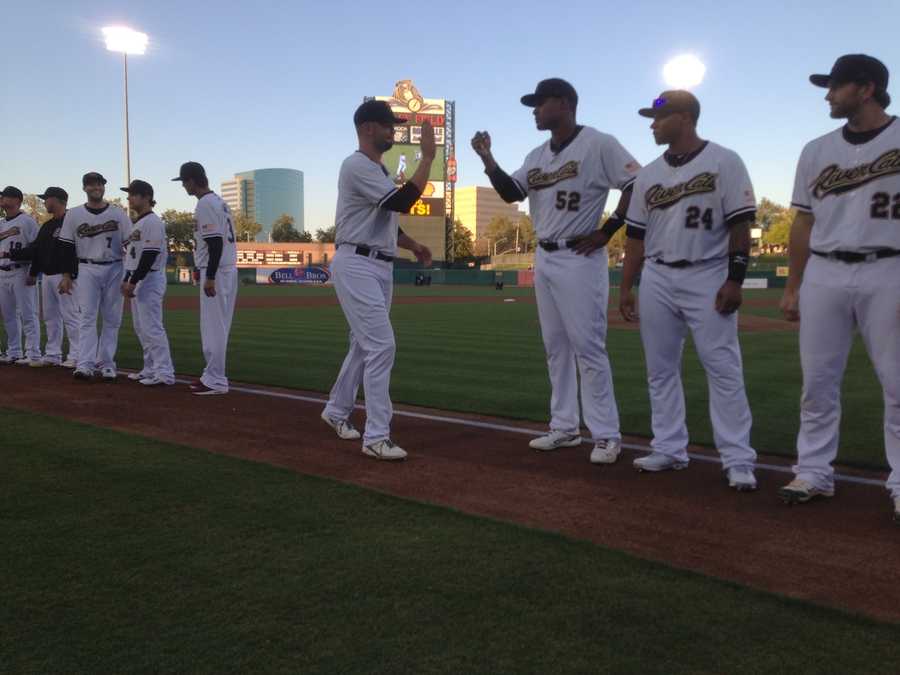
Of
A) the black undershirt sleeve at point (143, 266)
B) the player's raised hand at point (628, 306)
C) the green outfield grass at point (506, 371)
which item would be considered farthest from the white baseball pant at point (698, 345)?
the black undershirt sleeve at point (143, 266)

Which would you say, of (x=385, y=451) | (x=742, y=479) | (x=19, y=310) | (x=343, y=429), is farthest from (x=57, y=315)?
(x=742, y=479)

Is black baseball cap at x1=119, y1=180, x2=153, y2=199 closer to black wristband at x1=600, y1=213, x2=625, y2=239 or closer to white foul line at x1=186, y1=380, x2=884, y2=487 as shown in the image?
white foul line at x1=186, y1=380, x2=884, y2=487

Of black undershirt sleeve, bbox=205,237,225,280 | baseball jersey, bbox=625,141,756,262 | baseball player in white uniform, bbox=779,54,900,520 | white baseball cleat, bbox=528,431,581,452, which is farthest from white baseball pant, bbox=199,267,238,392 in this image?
baseball player in white uniform, bbox=779,54,900,520

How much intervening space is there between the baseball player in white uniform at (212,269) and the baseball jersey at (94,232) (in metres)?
1.25

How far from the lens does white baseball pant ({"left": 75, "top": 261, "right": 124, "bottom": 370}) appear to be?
7715 mm

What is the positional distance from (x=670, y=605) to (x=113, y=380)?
6.69 meters

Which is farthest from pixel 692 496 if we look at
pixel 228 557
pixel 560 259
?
pixel 228 557

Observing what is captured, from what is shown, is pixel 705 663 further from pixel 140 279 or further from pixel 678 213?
pixel 140 279

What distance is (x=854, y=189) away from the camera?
133 inches

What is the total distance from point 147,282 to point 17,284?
256 cm

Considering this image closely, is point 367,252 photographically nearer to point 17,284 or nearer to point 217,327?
point 217,327

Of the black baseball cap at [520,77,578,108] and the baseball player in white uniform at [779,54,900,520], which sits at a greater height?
the black baseball cap at [520,77,578,108]

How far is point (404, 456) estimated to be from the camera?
448 cm

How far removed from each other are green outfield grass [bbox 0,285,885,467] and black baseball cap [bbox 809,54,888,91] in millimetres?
2287
